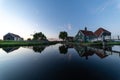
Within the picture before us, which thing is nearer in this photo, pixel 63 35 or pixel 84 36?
pixel 84 36

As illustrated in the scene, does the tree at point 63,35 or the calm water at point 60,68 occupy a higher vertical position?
the tree at point 63,35

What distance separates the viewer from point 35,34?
108 m

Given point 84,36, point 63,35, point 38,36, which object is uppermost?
point 63,35

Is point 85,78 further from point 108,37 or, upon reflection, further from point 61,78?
point 108,37

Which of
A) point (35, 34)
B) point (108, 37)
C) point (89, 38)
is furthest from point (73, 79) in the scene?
point (35, 34)

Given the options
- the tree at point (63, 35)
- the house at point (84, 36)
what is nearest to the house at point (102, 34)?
the house at point (84, 36)

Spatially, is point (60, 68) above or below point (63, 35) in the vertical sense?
below

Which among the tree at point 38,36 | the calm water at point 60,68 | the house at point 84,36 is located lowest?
the calm water at point 60,68

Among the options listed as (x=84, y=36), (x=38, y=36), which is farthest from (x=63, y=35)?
(x=84, y=36)

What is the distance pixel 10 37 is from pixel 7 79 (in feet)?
254

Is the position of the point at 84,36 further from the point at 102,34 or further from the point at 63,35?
the point at 63,35

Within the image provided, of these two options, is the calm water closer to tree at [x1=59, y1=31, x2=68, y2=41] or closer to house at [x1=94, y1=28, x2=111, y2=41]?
house at [x1=94, y1=28, x2=111, y2=41]

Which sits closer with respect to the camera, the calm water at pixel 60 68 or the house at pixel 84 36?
the calm water at pixel 60 68

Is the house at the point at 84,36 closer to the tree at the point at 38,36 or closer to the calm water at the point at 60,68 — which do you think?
the tree at the point at 38,36
